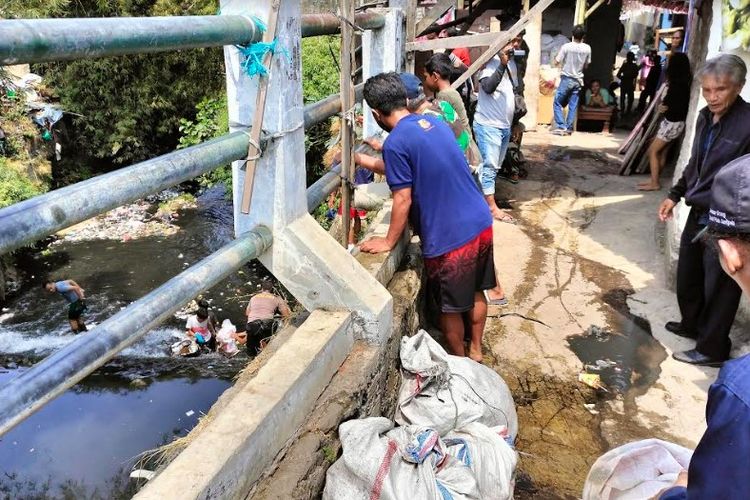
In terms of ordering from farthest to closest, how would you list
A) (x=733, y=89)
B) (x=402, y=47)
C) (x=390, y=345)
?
(x=402, y=47), (x=733, y=89), (x=390, y=345)

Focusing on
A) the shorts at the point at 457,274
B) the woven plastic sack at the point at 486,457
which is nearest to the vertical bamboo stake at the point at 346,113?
the shorts at the point at 457,274

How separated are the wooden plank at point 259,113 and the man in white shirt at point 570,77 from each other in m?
9.60

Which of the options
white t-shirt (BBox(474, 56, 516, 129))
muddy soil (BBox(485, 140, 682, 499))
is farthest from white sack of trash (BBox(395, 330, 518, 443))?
white t-shirt (BBox(474, 56, 516, 129))

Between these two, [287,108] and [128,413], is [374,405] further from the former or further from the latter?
[128,413]

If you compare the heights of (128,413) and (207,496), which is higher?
(207,496)

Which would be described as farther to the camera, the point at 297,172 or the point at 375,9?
the point at 375,9

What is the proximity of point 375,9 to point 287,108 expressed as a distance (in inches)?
74.9

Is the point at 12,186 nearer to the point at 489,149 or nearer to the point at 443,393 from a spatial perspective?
the point at 489,149

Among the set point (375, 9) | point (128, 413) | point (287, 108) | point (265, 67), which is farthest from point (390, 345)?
point (128, 413)

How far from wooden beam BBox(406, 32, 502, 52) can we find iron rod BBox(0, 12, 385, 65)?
281cm

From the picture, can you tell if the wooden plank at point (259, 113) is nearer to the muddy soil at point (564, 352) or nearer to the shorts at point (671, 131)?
the muddy soil at point (564, 352)

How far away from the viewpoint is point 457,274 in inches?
137

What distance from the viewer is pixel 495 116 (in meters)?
6.51

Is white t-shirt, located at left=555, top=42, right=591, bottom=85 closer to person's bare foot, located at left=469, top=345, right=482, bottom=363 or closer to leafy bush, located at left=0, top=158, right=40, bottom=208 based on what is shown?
person's bare foot, located at left=469, top=345, right=482, bottom=363
